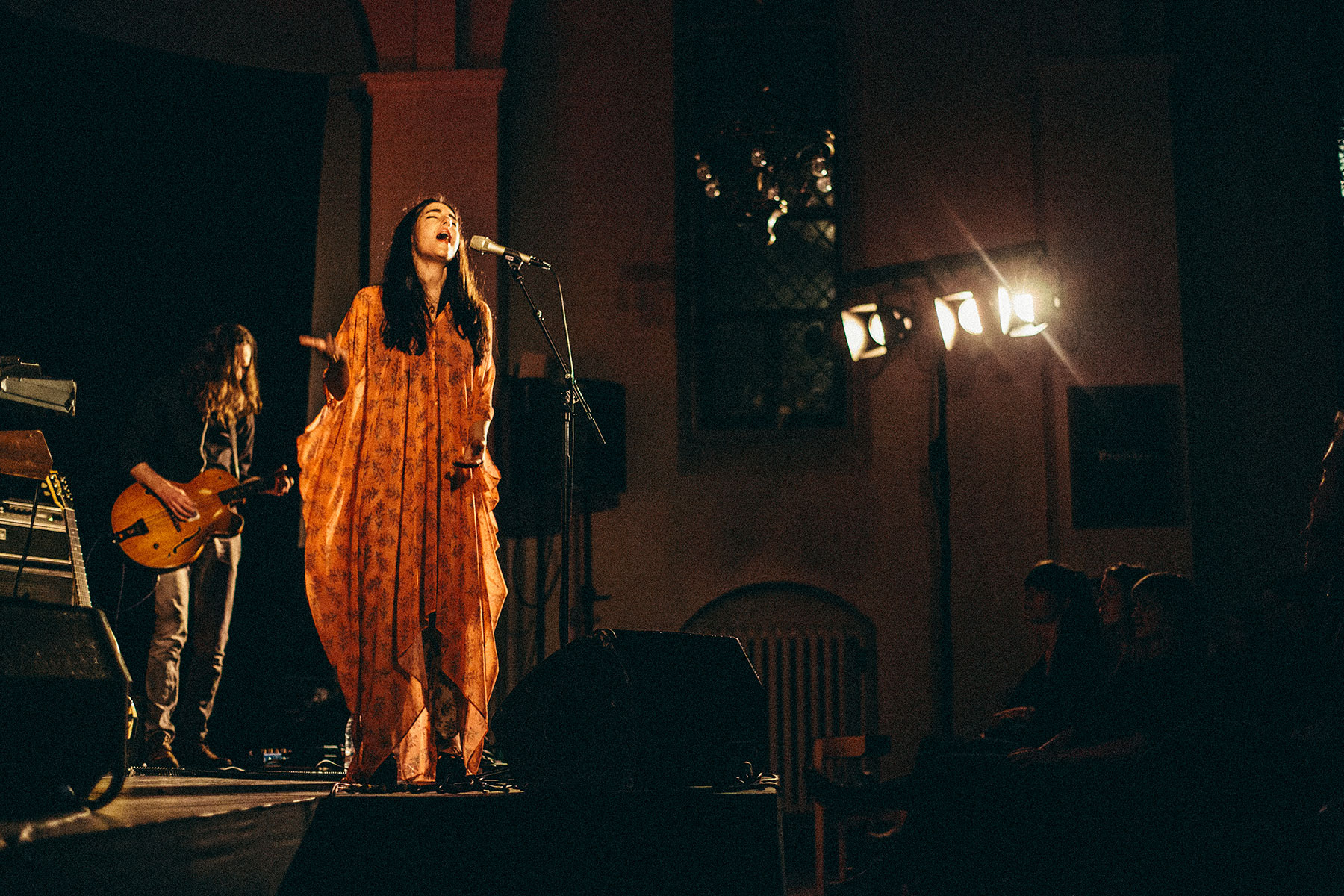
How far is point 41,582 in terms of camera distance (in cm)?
352

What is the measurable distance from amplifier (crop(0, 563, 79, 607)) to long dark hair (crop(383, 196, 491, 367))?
1373 millimetres

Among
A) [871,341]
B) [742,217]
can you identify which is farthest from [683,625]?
[742,217]

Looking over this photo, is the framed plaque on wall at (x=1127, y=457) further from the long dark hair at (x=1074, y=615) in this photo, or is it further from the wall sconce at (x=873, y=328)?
the long dark hair at (x=1074, y=615)

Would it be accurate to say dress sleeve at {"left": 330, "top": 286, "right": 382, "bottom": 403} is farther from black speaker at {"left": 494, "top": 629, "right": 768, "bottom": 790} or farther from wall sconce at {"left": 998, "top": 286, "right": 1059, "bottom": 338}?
wall sconce at {"left": 998, "top": 286, "right": 1059, "bottom": 338}

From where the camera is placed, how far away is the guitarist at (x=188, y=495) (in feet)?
13.0

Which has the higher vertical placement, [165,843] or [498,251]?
[498,251]

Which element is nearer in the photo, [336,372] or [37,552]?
[336,372]

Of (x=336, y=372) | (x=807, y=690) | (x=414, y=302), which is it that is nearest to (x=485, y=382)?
(x=414, y=302)

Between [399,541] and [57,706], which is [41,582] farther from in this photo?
[57,706]

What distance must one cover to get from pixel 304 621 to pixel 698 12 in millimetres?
3796

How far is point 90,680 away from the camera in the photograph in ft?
6.84

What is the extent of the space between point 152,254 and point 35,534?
1.98 m

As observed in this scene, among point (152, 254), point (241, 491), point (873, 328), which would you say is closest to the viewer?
point (241, 491)

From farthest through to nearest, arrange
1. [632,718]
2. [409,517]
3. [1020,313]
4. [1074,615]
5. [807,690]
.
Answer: [807,690] → [1020,313] → [1074,615] → [409,517] → [632,718]
